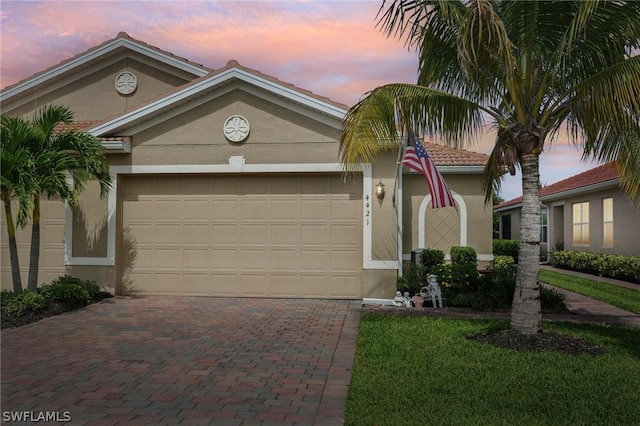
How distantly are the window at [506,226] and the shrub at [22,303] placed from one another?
25292mm

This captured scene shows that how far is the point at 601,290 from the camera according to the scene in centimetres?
1287

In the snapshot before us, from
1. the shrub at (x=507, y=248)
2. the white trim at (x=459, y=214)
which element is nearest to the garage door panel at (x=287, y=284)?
the white trim at (x=459, y=214)

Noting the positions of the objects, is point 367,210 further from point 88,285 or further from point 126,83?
point 126,83

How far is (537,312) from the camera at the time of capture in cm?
696

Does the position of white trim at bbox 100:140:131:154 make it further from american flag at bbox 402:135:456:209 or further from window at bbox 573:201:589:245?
window at bbox 573:201:589:245

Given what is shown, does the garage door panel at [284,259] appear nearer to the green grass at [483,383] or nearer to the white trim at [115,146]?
the green grass at [483,383]

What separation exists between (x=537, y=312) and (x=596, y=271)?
12.2 m

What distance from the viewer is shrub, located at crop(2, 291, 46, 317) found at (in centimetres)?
858

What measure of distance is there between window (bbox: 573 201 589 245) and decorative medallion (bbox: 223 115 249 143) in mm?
14637

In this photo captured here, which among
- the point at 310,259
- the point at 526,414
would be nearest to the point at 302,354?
the point at 526,414

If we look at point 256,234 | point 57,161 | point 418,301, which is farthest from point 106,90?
point 418,301

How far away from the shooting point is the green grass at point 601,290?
10.6m

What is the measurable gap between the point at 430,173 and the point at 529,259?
2.88m

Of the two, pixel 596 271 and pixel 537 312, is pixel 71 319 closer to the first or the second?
pixel 537 312
